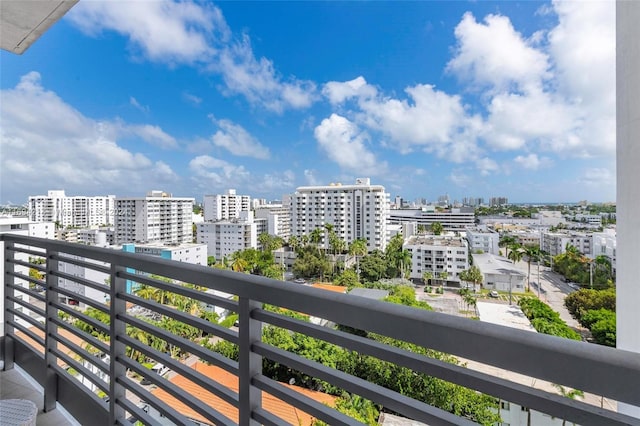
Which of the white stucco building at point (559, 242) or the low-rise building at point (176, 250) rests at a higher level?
the white stucco building at point (559, 242)

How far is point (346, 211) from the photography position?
32.3 m

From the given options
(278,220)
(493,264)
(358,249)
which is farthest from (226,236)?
(493,264)

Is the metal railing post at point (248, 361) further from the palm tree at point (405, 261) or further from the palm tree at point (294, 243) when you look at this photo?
the palm tree at point (294, 243)

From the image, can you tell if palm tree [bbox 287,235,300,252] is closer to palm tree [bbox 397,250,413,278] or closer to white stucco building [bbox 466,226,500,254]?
palm tree [bbox 397,250,413,278]

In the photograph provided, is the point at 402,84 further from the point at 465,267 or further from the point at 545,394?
the point at 545,394

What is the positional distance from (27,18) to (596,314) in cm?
1153

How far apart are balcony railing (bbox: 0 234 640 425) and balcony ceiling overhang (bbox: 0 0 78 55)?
1.09 m

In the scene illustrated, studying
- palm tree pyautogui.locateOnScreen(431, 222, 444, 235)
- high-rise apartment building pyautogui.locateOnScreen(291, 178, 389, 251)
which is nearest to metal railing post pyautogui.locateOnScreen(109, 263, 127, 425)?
high-rise apartment building pyautogui.locateOnScreen(291, 178, 389, 251)

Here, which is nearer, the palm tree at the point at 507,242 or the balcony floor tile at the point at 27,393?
the balcony floor tile at the point at 27,393

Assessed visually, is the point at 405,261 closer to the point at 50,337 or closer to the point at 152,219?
the point at 152,219

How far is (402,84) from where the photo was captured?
35.8 m

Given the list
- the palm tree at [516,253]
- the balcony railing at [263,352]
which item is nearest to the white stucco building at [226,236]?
the palm tree at [516,253]

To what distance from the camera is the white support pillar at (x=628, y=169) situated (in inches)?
45.5

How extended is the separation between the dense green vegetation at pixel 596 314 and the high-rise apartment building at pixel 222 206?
32286mm
